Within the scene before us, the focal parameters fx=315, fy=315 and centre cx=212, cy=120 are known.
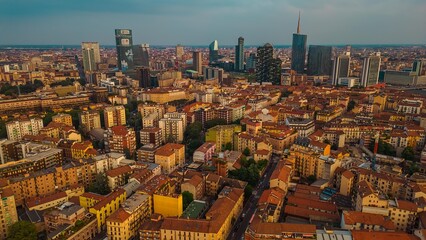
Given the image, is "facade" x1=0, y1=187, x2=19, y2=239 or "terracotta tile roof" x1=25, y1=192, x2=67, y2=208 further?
"terracotta tile roof" x1=25, y1=192, x2=67, y2=208

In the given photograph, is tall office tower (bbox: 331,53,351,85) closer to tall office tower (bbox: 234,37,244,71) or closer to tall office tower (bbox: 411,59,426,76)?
tall office tower (bbox: 411,59,426,76)

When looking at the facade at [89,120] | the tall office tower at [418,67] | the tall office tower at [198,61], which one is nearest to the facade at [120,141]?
the facade at [89,120]

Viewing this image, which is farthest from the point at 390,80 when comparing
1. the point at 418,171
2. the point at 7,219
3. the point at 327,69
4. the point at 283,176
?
the point at 7,219

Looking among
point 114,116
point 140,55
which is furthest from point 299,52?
point 114,116

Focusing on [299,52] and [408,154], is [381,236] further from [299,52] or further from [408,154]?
[299,52]

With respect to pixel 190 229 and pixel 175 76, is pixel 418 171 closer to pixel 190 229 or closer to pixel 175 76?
pixel 190 229

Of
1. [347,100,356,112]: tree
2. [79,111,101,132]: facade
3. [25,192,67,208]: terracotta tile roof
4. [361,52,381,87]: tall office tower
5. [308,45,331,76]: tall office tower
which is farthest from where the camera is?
[308,45,331,76]: tall office tower

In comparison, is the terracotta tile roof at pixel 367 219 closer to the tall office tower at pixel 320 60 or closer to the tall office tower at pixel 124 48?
the tall office tower at pixel 124 48

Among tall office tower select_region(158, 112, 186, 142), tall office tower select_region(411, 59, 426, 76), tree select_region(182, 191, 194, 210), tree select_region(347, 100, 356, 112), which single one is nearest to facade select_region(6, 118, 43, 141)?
tall office tower select_region(158, 112, 186, 142)
